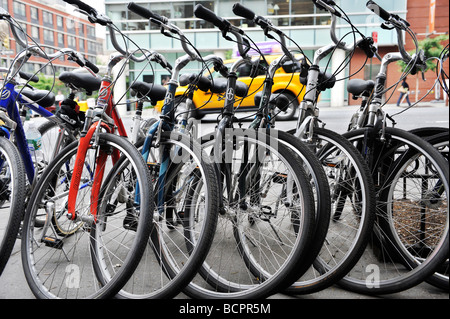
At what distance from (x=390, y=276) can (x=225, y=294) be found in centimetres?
96

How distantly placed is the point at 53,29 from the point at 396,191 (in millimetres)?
2707

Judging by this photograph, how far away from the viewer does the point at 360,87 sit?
2.81m

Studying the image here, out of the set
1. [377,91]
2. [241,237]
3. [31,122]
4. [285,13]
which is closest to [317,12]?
[285,13]

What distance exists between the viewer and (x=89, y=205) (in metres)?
2.17

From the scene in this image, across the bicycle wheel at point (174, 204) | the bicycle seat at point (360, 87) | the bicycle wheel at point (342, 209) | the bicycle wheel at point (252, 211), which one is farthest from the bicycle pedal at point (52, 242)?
the bicycle seat at point (360, 87)

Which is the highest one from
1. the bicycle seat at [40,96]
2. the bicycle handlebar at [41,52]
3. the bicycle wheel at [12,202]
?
the bicycle handlebar at [41,52]

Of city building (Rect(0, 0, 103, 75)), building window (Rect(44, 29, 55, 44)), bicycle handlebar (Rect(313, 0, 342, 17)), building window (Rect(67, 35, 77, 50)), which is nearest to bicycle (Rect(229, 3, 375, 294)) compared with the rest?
bicycle handlebar (Rect(313, 0, 342, 17))

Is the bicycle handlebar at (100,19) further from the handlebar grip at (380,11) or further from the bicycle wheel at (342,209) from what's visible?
the handlebar grip at (380,11)

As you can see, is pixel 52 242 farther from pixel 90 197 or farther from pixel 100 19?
pixel 100 19

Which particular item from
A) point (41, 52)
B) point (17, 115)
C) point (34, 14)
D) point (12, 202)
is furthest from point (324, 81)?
point (34, 14)

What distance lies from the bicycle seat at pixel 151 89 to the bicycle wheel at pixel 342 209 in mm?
912

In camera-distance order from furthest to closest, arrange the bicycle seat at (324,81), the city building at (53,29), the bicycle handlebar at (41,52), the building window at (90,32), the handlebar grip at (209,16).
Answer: the building window at (90,32) → the city building at (53,29) → the bicycle seat at (324,81) → the bicycle handlebar at (41,52) → the handlebar grip at (209,16)

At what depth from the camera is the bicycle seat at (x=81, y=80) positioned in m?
2.54
